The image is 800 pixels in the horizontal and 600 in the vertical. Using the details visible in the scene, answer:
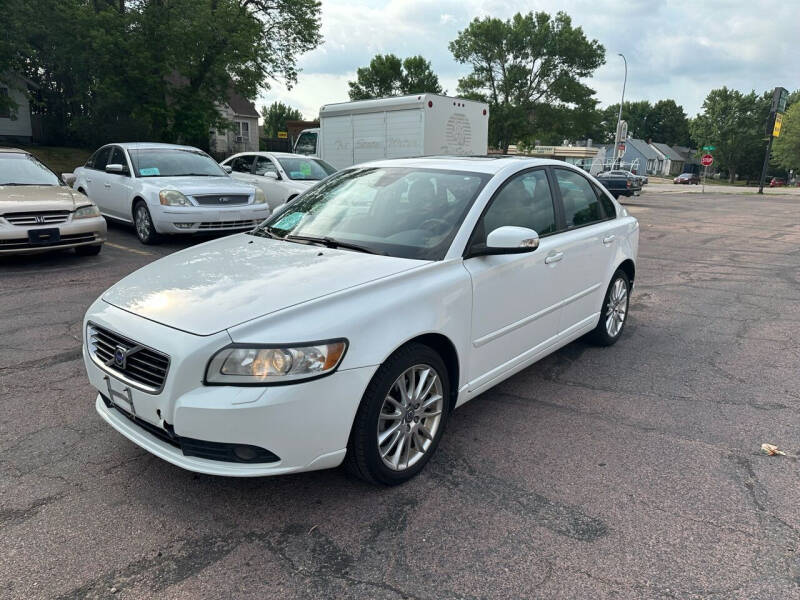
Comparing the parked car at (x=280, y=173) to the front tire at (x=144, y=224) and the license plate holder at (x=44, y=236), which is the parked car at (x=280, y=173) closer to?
the front tire at (x=144, y=224)

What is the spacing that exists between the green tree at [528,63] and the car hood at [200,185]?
141 ft

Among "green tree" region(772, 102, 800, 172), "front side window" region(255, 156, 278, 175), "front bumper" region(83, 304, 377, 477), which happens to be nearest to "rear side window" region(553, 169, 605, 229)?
"front bumper" region(83, 304, 377, 477)

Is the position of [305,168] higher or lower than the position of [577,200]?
higher

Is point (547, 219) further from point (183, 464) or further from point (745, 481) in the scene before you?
point (183, 464)

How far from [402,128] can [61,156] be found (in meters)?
19.8

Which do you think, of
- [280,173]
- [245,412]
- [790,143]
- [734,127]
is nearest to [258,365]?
[245,412]

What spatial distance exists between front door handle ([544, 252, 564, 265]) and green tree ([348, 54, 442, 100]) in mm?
58846

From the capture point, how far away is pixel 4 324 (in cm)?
540

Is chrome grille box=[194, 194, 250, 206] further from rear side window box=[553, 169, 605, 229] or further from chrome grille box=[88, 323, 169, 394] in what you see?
chrome grille box=[88, 323, 169, 394]

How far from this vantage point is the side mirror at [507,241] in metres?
3.21

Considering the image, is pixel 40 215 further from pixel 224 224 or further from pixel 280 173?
pixel 280 173

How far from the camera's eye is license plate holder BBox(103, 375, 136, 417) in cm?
270

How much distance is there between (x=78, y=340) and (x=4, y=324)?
1010 millimetres

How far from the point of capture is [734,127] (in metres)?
81.1
